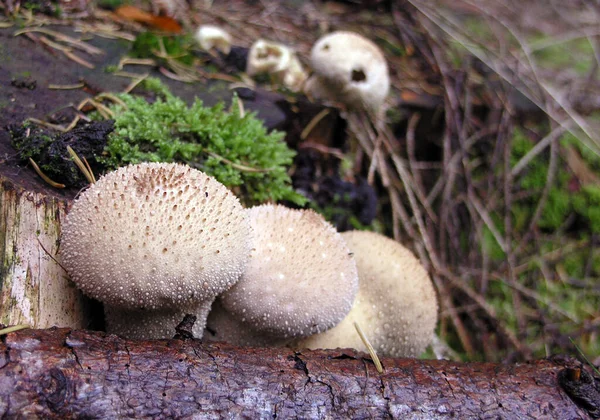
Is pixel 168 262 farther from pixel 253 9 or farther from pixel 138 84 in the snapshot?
pixel 253 9

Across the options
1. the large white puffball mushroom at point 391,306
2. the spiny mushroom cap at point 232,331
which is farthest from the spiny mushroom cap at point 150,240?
the large white puffball mushroom at point 391,306

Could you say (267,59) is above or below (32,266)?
above

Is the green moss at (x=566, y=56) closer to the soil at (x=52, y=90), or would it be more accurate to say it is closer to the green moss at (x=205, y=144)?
the soil at (x=52, y=90)

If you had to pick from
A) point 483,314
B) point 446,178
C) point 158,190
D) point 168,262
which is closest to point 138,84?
point 158,190

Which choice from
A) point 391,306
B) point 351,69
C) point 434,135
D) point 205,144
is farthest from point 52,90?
point 434,135

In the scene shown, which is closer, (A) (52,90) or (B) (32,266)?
(B) (32,266)

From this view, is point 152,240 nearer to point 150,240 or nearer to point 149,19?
point 150,240

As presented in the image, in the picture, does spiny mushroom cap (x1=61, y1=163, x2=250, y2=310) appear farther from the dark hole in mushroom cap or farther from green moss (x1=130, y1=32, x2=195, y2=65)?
the dark hole in mushroom cap
